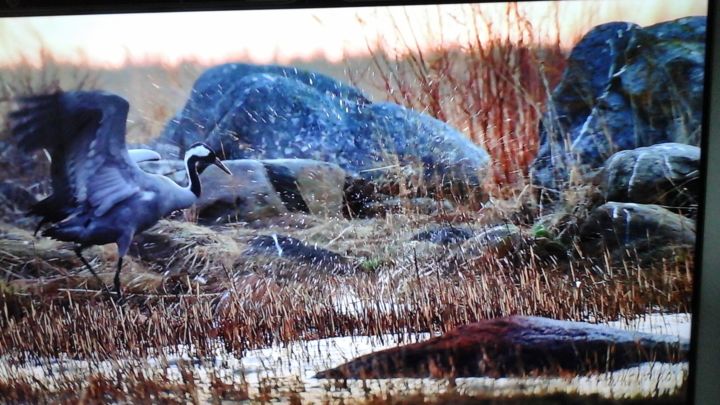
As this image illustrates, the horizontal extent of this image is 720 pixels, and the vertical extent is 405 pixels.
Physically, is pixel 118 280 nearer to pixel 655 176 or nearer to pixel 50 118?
pixel 50 118

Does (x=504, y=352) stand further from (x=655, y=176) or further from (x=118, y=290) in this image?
(x=118, y=290)

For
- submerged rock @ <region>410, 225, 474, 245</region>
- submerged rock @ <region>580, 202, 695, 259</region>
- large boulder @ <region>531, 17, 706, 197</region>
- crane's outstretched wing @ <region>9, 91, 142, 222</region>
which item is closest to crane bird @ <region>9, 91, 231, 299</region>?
crane's outstretched wing @ <region>9, 91, 142, 222</region>

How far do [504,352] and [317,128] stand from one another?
868 mm

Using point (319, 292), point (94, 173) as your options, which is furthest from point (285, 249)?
point (94, 173)

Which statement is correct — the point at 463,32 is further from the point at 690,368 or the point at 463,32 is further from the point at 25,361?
the point at 25,361

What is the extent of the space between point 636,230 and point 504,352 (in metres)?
0.53

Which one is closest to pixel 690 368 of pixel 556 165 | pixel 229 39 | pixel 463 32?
pixel 556 165

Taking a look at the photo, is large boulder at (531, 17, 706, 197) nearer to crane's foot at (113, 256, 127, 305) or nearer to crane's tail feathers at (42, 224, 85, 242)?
crane's foot at (113, 256, 127, 305)

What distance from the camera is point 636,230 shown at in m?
1.76

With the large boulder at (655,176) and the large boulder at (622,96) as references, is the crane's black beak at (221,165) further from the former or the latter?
the large boulder at (655,176)

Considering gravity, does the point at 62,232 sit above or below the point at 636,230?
above

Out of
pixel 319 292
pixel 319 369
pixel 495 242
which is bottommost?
pixel 319 369

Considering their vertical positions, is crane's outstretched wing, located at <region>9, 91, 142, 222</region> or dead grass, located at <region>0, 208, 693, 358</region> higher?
crane's outstretched wing, located at <region>9, 91, 142, 222</region>

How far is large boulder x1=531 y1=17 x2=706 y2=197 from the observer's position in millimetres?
1708
